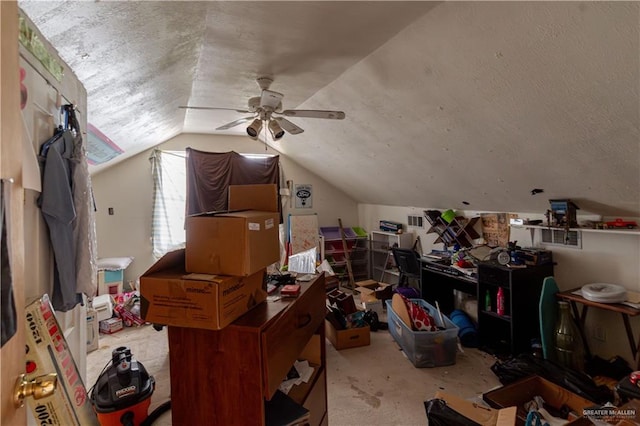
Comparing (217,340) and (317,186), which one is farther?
(317,186)

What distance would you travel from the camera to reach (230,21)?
68.8 inches

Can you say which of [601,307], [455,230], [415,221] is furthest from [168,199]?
[601,307]

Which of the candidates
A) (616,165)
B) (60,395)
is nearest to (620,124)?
(616,165)

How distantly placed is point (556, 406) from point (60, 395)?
8.99 feet

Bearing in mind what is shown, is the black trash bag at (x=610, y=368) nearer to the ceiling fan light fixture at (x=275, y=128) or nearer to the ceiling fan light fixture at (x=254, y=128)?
the ceiling fan light fixture at (x=275, y=128)

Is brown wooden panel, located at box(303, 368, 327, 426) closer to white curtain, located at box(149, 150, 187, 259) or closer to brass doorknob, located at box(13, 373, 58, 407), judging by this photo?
brass doorknob, located at box(13, 373, 58, 407)

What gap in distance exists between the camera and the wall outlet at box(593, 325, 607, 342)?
2678 millimetres

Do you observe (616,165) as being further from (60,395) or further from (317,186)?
(317,186)

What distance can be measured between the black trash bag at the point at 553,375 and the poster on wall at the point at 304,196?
3.76 meters

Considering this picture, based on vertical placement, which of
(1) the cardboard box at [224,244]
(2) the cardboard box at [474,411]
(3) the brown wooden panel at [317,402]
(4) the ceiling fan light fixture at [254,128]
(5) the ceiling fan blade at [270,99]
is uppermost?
(5) the ceiling fan blade at [270,99]

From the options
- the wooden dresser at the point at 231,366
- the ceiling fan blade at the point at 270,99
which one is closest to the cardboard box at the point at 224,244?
the wooden dresser at the point at 231,366

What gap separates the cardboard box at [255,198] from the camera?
1492 mm

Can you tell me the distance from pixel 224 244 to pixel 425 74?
5.78 ft

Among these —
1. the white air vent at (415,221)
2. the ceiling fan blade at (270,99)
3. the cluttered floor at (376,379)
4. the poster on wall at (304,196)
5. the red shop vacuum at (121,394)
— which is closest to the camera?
the red shop vacuum at (121,394)
